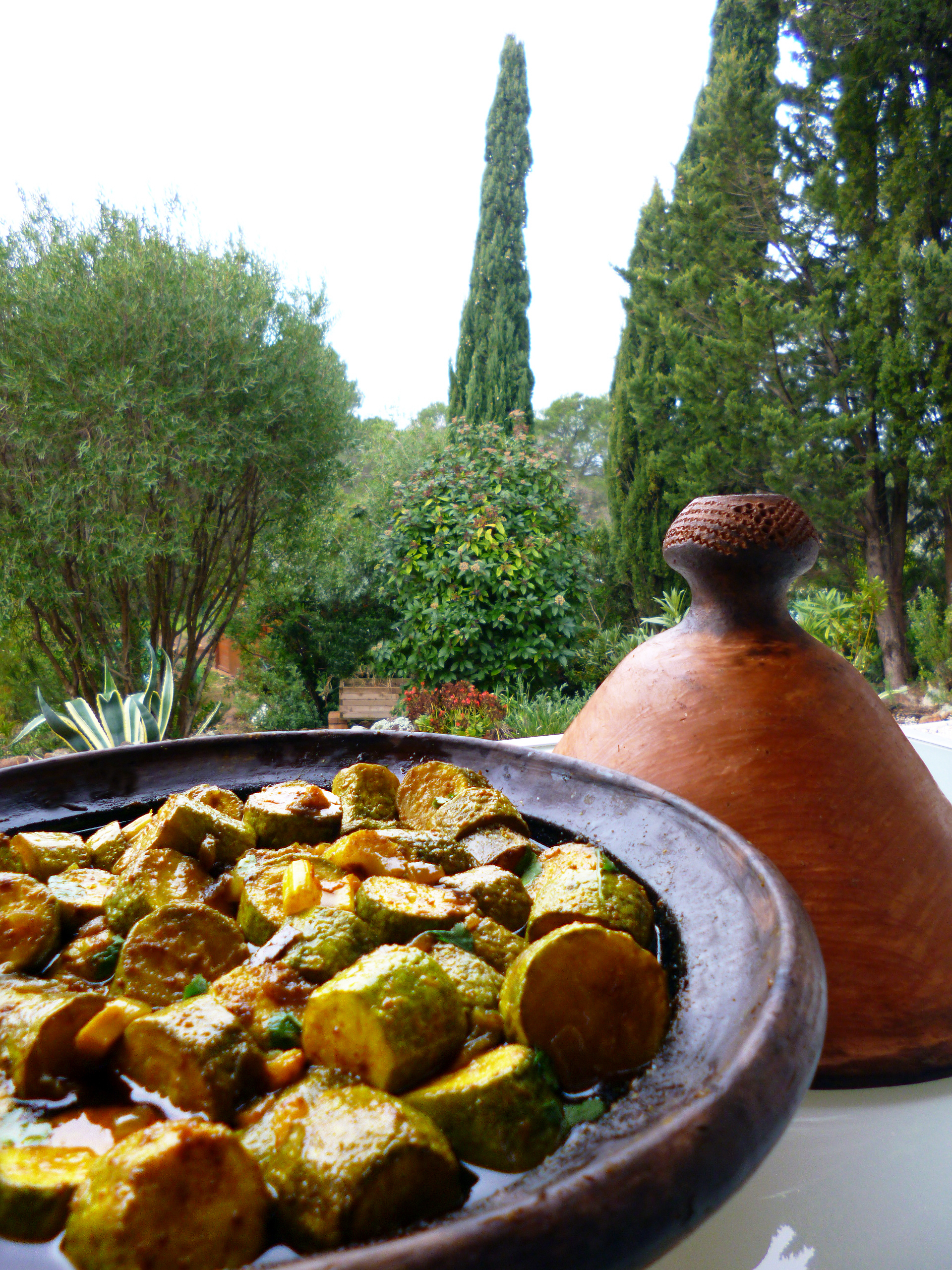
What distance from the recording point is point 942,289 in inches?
279

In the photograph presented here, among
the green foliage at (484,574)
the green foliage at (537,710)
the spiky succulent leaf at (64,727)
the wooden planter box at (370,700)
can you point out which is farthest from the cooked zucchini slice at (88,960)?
the wooden planter box at (370,700)

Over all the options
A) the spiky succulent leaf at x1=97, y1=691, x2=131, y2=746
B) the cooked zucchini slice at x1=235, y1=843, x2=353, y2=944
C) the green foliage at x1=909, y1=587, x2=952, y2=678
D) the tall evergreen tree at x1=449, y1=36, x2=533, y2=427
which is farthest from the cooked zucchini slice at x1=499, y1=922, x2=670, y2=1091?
the tall evergreen tree at x1=449, y1=36, x2=533, y2=427

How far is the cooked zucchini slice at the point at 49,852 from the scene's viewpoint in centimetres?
75

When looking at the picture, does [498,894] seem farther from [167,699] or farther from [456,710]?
[456,710]

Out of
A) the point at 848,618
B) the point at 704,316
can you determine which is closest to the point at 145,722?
the point at 848,618

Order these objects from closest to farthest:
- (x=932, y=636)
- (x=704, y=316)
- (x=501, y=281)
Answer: (x=932, y=636)
(x=704, y=316)
(x=501, y=281)

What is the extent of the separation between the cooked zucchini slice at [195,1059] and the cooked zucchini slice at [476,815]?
34 centimetres

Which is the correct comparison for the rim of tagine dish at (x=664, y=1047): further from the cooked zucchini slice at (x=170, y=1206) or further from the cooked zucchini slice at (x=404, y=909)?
the cooked zucchini slice at (x=404, y=909)

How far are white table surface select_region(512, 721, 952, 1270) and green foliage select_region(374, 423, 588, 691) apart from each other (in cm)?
651

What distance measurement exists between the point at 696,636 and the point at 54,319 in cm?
664

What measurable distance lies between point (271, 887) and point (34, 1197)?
337mm

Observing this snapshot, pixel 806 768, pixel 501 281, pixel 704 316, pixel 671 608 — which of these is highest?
pixel 501 281

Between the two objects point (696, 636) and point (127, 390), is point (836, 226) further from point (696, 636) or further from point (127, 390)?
point (696, 636)

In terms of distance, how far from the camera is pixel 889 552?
28.3 feet
